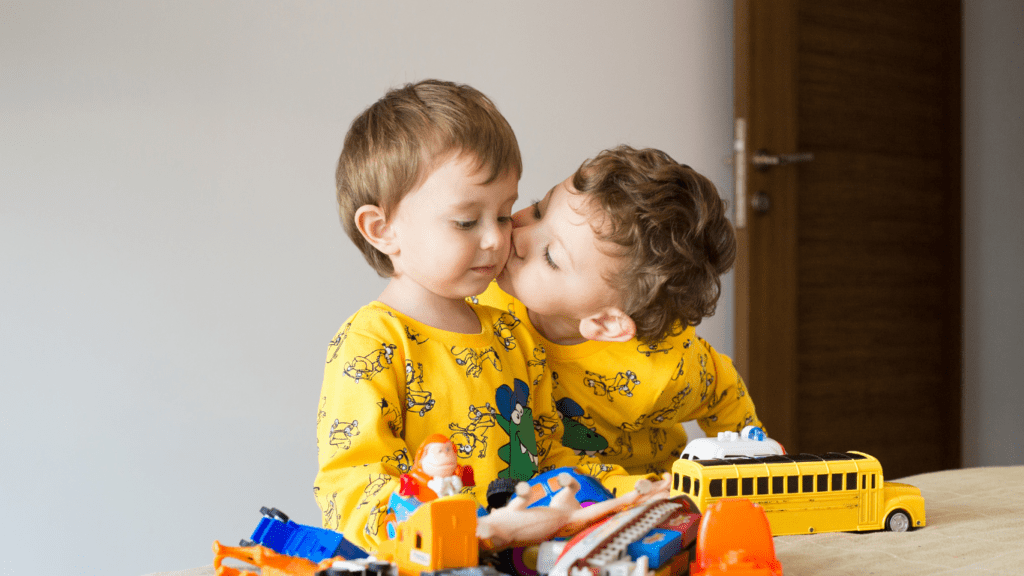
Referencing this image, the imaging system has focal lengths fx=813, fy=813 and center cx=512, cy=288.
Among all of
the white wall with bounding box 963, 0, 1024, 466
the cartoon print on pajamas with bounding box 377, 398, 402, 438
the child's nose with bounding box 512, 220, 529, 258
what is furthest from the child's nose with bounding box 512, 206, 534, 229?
the white wall with bounding box 963, 0, 1024, 466

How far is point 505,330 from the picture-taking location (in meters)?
0.99

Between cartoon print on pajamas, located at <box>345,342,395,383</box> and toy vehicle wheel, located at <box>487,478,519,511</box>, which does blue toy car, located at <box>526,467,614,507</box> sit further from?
cartoon print on pajamas, located at <box>345,342,395,383</box>

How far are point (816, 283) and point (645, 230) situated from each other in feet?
5.07

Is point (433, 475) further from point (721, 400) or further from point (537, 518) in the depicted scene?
point (721, 400)

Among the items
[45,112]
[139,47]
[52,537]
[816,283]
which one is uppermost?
[139,47]

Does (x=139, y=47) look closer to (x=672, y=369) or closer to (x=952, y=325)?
(x=672, y=369)

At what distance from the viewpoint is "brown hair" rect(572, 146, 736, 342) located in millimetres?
955

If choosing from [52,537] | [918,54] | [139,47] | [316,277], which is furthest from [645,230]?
[918,54]

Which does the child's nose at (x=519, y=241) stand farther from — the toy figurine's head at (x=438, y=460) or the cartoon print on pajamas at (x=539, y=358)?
the toy figurine's head at (x=438, y=460)

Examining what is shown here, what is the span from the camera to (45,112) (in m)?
1.51

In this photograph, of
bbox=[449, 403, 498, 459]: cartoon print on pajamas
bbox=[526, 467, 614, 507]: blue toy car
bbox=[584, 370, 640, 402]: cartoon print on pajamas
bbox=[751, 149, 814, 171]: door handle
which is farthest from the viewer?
bbox=[751, 149, 814, 171]: door handle

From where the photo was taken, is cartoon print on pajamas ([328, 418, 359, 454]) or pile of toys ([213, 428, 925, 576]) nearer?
pile of toys ([213, 428, 925, 576])

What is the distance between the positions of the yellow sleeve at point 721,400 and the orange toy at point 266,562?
2.26ft

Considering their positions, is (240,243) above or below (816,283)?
above
